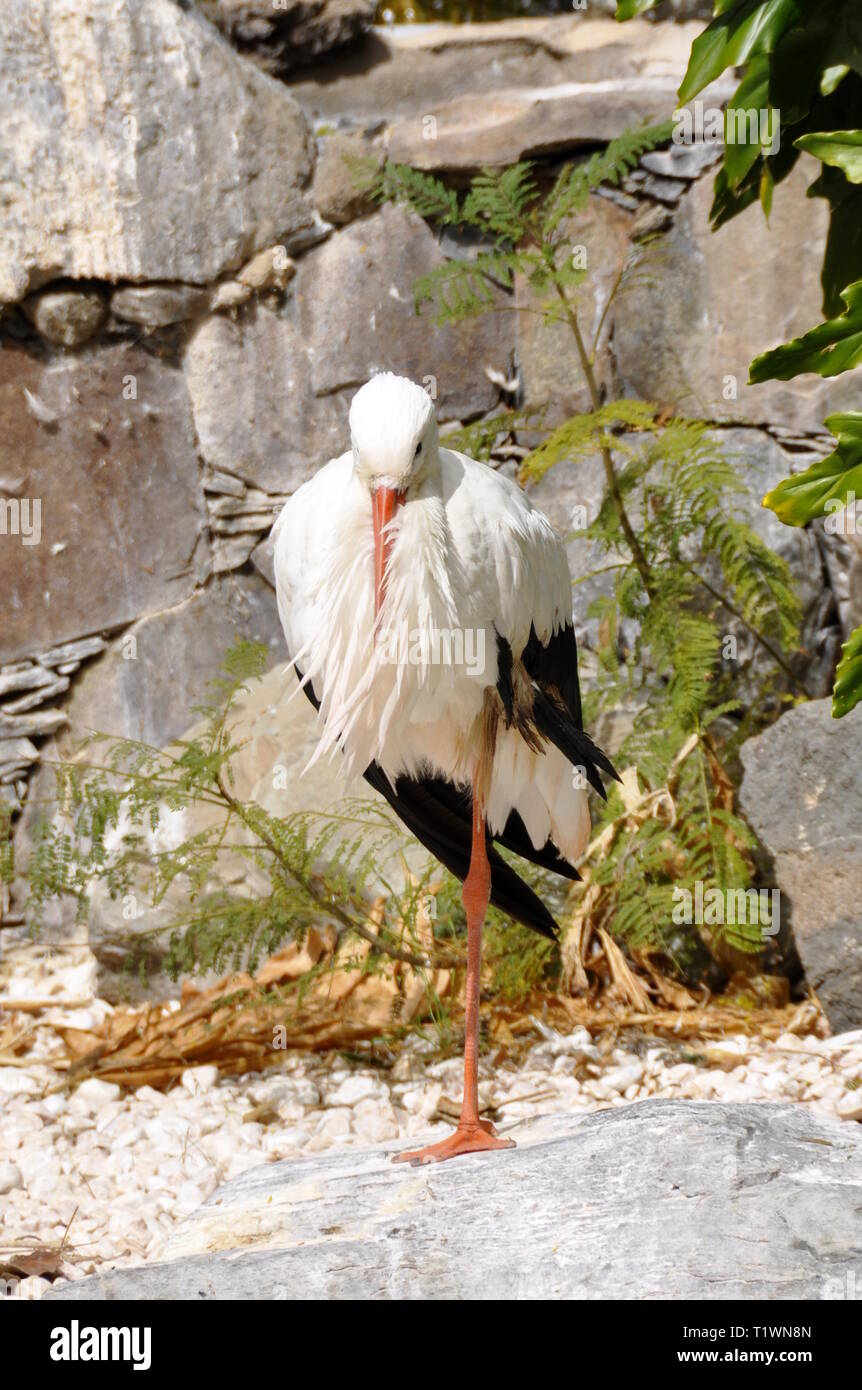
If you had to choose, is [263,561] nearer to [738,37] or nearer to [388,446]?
[388,446]

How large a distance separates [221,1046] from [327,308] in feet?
9.78

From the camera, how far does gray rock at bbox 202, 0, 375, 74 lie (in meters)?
5.31

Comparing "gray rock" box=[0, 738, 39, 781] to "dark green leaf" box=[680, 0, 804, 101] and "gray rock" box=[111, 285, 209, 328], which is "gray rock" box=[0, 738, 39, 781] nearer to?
"gray rock" box=[111, 285, 209, 328]

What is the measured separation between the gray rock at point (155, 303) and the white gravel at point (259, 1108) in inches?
114

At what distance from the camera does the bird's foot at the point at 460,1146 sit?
2594mm

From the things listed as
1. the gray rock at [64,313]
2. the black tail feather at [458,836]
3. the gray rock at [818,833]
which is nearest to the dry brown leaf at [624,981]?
the gray rock at [818,833]

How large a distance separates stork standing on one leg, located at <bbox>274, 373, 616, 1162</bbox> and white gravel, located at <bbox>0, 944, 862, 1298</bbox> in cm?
77

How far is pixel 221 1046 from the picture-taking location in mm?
3879

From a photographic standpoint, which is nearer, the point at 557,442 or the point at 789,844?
the point at 789,844

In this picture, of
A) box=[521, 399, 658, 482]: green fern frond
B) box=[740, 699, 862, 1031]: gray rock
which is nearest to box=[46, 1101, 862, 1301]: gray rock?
box=[740, 699, 862, 1031]: gray rock

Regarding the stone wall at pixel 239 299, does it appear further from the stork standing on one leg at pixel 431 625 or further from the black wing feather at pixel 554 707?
the stork standing on one leg at pixel 431 625

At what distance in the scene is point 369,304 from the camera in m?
5.36

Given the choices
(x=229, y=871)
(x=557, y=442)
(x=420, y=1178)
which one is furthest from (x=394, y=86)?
(x=420, y=1178)

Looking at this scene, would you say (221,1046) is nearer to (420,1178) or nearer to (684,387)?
(420,1178)
